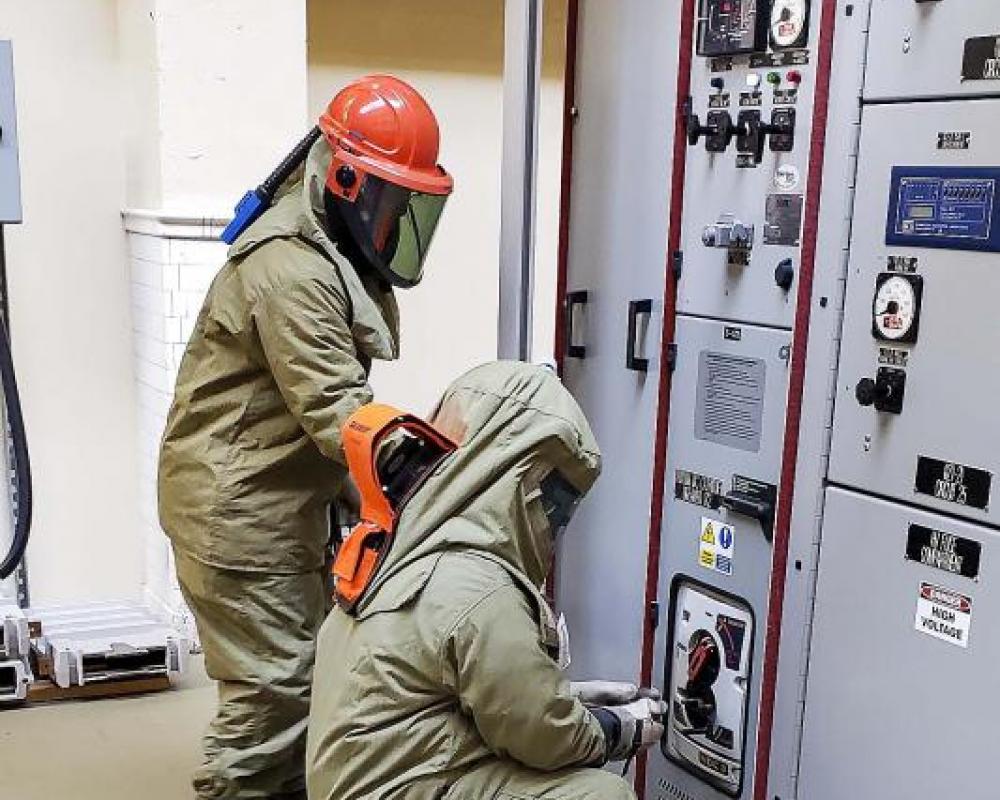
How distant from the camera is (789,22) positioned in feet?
7.89

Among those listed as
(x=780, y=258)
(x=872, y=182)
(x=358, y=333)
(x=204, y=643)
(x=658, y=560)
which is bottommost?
(x=204, y=643)

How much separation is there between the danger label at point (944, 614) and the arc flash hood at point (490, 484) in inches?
28.9

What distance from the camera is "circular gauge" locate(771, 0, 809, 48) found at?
238 centimetres

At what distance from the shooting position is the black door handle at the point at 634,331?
2828 mm

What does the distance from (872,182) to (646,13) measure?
81 centimetres

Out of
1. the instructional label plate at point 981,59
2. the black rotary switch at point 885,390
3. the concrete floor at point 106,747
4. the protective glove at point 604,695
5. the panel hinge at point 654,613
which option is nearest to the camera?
the instructional label plate at point 981,59

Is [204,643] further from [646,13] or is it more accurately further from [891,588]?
[646,13]

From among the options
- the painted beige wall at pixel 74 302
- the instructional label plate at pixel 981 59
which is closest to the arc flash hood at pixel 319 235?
the instructional label plate at pixel 981 59

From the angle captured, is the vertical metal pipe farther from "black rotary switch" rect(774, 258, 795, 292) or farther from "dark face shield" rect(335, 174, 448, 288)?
"black rotary switch" rect(774, 258, 795, 292)

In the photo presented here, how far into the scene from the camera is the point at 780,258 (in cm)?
247

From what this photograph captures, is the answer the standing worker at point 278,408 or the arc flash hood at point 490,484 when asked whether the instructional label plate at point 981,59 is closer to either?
the arc flash hood at point 490,484

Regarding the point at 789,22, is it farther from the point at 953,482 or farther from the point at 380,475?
the point at 380,475

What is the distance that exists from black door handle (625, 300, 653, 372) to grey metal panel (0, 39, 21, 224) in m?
1.91

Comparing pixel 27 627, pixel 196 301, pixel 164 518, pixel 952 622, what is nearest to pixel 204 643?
pixel 164 518
